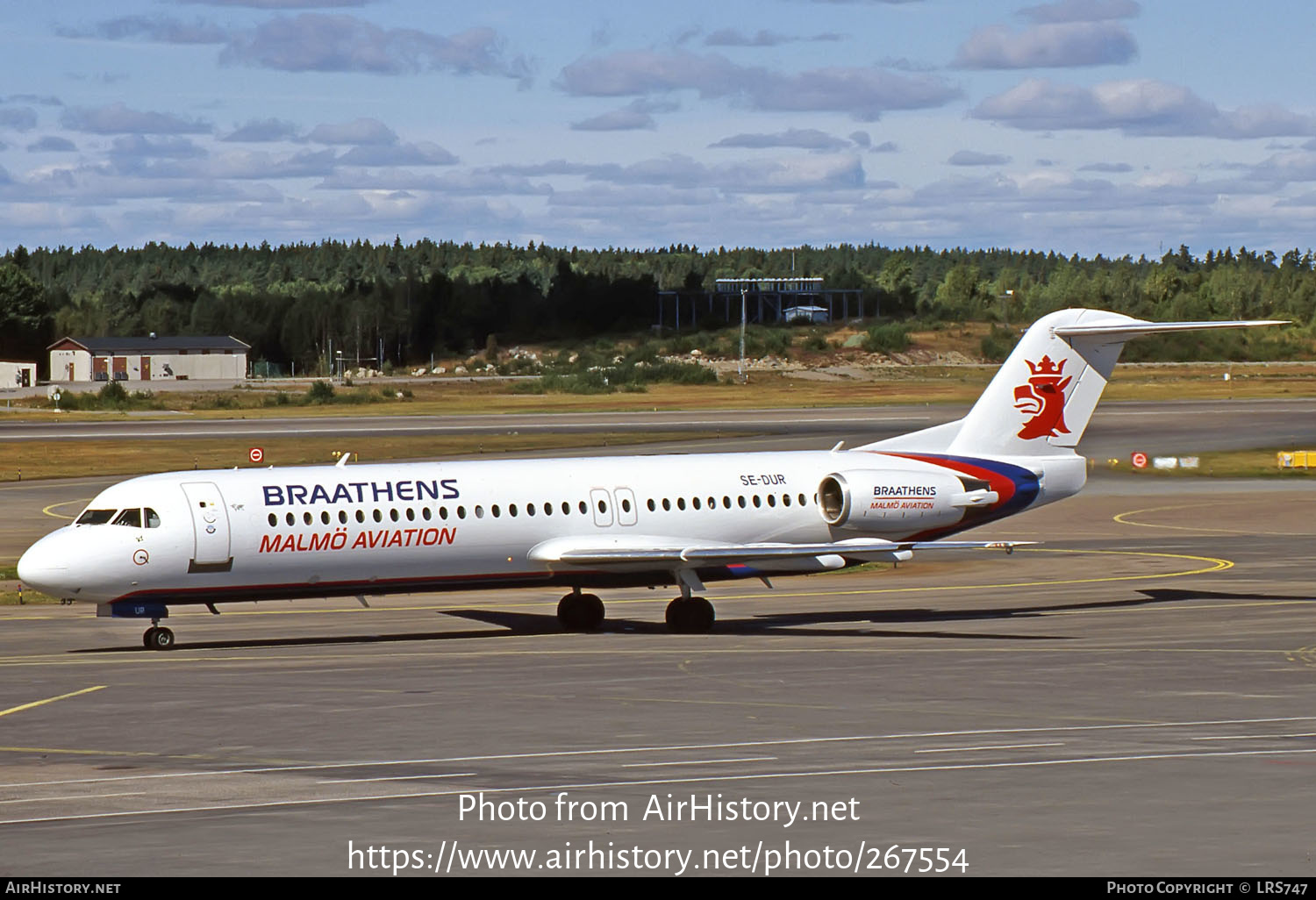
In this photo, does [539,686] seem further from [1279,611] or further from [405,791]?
[1279,611]

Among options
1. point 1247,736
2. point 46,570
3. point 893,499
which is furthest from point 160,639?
point 1247,736

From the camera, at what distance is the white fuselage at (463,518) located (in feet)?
113

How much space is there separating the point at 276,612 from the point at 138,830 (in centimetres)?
2531

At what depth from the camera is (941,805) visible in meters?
19.1

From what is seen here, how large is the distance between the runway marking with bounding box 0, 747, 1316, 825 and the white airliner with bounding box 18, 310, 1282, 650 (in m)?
12.7

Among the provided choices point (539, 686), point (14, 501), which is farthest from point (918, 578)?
point (14, 501)

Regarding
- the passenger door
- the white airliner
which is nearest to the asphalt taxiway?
the white airliner

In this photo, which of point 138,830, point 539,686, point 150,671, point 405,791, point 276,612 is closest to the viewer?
point 138,830

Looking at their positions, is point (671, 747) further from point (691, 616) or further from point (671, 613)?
point (671, 613)

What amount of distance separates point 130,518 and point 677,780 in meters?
17.3

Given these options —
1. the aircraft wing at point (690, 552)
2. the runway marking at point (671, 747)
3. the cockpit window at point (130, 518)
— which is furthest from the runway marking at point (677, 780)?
the cockpit window at point (130, 518)

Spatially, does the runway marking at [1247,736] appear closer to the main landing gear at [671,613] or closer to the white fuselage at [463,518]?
the white fuselage at [463,518]

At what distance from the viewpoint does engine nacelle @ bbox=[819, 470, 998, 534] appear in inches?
1531

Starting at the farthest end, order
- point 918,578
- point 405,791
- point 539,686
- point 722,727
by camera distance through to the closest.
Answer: point 918,578 < point 539,686 < point 722,727 < point 405,791
